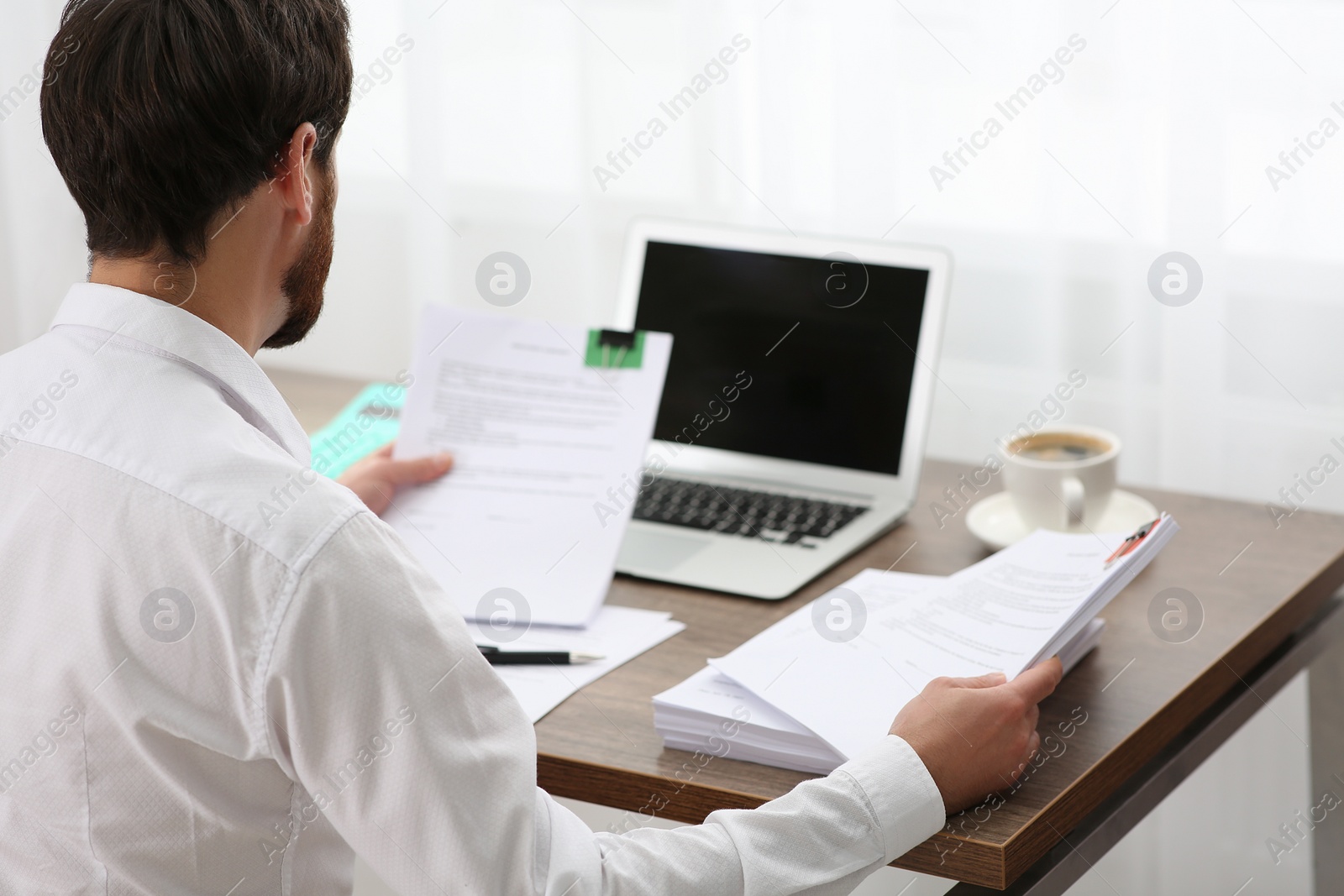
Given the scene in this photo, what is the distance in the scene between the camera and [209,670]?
2.35 feet

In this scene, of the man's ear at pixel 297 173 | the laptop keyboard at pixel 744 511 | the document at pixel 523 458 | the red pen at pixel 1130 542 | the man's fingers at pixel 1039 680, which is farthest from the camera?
the laptop keyboard at pixel 744 511

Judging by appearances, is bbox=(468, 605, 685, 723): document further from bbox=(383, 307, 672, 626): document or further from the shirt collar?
the shirt collar

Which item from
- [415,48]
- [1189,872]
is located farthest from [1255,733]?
[415,48]

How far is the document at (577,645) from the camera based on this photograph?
1.07m

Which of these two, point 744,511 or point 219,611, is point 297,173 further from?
point 744,511

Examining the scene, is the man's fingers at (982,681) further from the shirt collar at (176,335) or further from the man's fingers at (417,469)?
the man's fingers at (417,469)

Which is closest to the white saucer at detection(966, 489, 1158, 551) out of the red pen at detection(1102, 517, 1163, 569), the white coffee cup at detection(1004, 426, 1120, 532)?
the white coffee cup at detection(1004, 426, 1120, 532)

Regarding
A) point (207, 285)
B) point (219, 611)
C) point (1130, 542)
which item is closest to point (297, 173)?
point (207, 285)

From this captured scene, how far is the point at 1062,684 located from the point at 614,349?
53 centimetres

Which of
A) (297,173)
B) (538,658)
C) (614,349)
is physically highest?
(297,173)

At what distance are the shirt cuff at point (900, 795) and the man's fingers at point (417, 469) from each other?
23.7 inches

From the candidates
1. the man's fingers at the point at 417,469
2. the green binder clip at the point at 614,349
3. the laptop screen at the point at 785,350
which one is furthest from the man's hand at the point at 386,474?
the laptop screen at the point at 785,350

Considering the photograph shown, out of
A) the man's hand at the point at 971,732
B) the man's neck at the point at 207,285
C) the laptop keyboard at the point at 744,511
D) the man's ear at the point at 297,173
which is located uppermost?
the man's ear at the point at 297,173

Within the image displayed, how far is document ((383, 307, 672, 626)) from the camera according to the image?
1229mm
